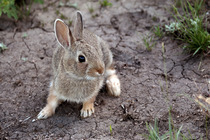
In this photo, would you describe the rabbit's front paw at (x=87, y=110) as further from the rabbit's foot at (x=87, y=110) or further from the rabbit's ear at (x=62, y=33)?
the rabbit's ear at (x=62, y=33)

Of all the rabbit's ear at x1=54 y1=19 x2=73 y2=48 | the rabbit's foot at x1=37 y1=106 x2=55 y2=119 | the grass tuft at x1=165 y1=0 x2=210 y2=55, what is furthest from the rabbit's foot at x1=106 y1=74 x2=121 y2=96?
the grass tuft at x1=165 y1=0 x2=210 y2=55

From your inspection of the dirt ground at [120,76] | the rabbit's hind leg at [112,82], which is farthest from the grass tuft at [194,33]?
the rabbit's hind leg at [112,82]

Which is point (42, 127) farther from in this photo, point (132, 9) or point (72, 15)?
point (132, 9)

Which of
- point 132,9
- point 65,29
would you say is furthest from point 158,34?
point 65,29

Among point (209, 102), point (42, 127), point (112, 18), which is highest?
point (112, 18)

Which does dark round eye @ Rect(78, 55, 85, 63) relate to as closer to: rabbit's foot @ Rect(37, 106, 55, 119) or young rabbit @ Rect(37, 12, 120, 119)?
young rabbit @ Rect(37, 12, 120, 119)

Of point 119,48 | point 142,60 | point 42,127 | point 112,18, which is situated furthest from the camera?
point 112,18

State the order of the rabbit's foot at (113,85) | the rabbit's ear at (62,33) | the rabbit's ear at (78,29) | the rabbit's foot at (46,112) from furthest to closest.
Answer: the rabbit's foot at (113,85) < the rabbit's foot at (46,112) < the rabbit's ear at (78,29) < the rabbit's ear at (62,33)
